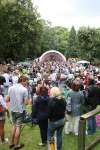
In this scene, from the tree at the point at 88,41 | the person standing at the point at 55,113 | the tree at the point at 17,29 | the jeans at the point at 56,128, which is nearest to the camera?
the person standing at the point at 55,113

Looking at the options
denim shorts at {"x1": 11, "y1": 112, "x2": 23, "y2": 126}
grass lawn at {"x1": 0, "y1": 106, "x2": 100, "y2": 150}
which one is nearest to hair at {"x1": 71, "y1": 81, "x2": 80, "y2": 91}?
grass lawn at {"x1": 0, "y1": 106, "x2": 100, "y2": 150}

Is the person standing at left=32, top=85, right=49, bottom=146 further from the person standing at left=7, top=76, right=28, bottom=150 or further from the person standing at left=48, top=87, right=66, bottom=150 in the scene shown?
the person standing at left=48, top=87, right=66, bottom=150

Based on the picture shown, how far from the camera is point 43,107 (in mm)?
10828

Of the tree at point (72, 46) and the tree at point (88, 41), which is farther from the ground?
the tree at point (88, 41)

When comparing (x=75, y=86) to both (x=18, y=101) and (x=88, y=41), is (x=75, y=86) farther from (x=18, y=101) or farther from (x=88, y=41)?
(x=88, y=41)

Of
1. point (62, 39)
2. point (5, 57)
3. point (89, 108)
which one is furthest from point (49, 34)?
point (89, 108)

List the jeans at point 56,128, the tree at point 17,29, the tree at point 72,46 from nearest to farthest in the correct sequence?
the jeans at point 56,128 < the tree at point 17,29 < the tree at point 72,46

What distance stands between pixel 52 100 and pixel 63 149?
1.85 meters

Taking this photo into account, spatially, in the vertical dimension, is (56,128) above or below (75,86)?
below

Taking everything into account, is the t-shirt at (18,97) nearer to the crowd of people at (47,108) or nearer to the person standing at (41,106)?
the crowd of people at (47,108)

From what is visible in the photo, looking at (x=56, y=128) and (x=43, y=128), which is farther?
(x=43, y=128)

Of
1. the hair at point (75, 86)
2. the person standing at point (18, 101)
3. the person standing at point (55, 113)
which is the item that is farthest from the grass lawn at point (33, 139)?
the hair at point (75, 86)

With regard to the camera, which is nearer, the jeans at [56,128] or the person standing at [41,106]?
the jeans at [56,128]

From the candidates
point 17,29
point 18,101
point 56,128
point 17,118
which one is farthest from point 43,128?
point 17,29
